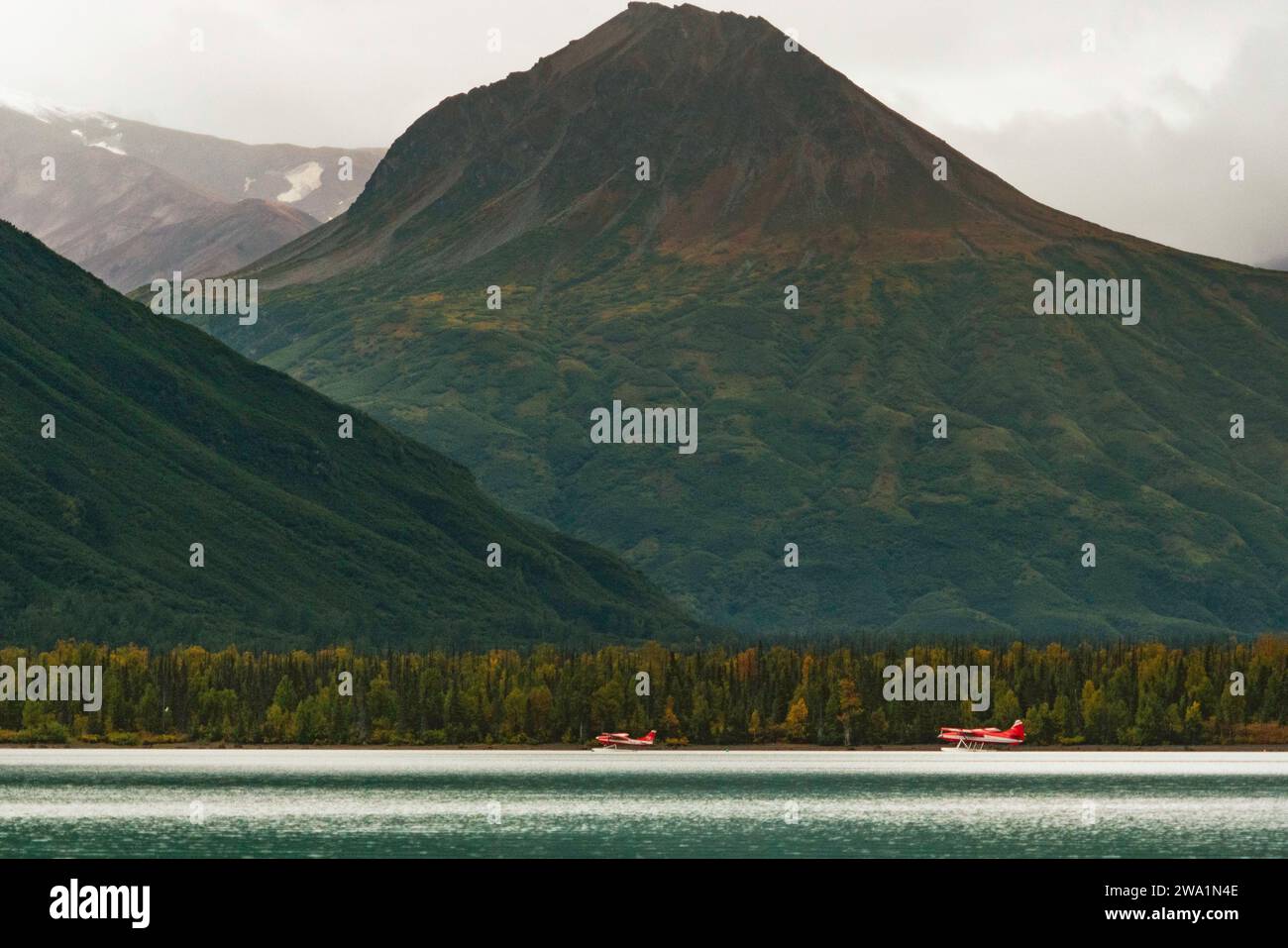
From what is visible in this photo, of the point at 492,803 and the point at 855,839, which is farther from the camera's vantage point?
the point at 492,803

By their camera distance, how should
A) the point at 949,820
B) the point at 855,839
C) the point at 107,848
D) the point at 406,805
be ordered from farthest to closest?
the point at 406,805
the point at 949,820
the point at 855,839
the point at 107,848
